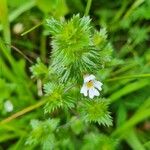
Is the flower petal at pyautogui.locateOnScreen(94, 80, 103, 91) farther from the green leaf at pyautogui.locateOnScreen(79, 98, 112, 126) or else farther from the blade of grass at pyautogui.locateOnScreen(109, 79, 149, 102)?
the blade of grass at pyautogui.locateOnScreen(109, 79, 149, 102)

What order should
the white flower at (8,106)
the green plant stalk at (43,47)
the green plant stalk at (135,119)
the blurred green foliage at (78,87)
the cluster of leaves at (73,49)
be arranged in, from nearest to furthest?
the cluster of leaves at (73,49), the blurred green foliage at (78,87), the green plant stalk at (135,119), the white flower at (8,106), the green plant stalk at (43,47)

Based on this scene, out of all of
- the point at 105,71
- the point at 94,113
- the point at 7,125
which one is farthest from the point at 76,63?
the point at 7,125

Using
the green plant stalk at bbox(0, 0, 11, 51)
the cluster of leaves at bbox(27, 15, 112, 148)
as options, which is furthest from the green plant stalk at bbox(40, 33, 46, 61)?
the cluster of leaves at bbox(27, 15, 112, 148)

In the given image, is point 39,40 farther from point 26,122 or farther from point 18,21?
point 26,122

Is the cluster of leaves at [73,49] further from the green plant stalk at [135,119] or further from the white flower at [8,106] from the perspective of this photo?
the white flower at [8,106]

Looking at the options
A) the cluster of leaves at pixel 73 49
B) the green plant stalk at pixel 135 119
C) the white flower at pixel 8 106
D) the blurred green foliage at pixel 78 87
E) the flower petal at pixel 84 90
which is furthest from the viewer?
the white flower at pixel 8 106

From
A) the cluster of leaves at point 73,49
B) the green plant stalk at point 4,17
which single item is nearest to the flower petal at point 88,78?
the cluster of leaves at point 73,49

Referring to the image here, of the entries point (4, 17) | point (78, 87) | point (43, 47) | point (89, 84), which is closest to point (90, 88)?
point (89, 84)

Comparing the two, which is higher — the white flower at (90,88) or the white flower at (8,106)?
the white flower at (8,106)

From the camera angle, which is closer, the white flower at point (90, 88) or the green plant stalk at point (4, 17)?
the white flower at point (90, 88)
